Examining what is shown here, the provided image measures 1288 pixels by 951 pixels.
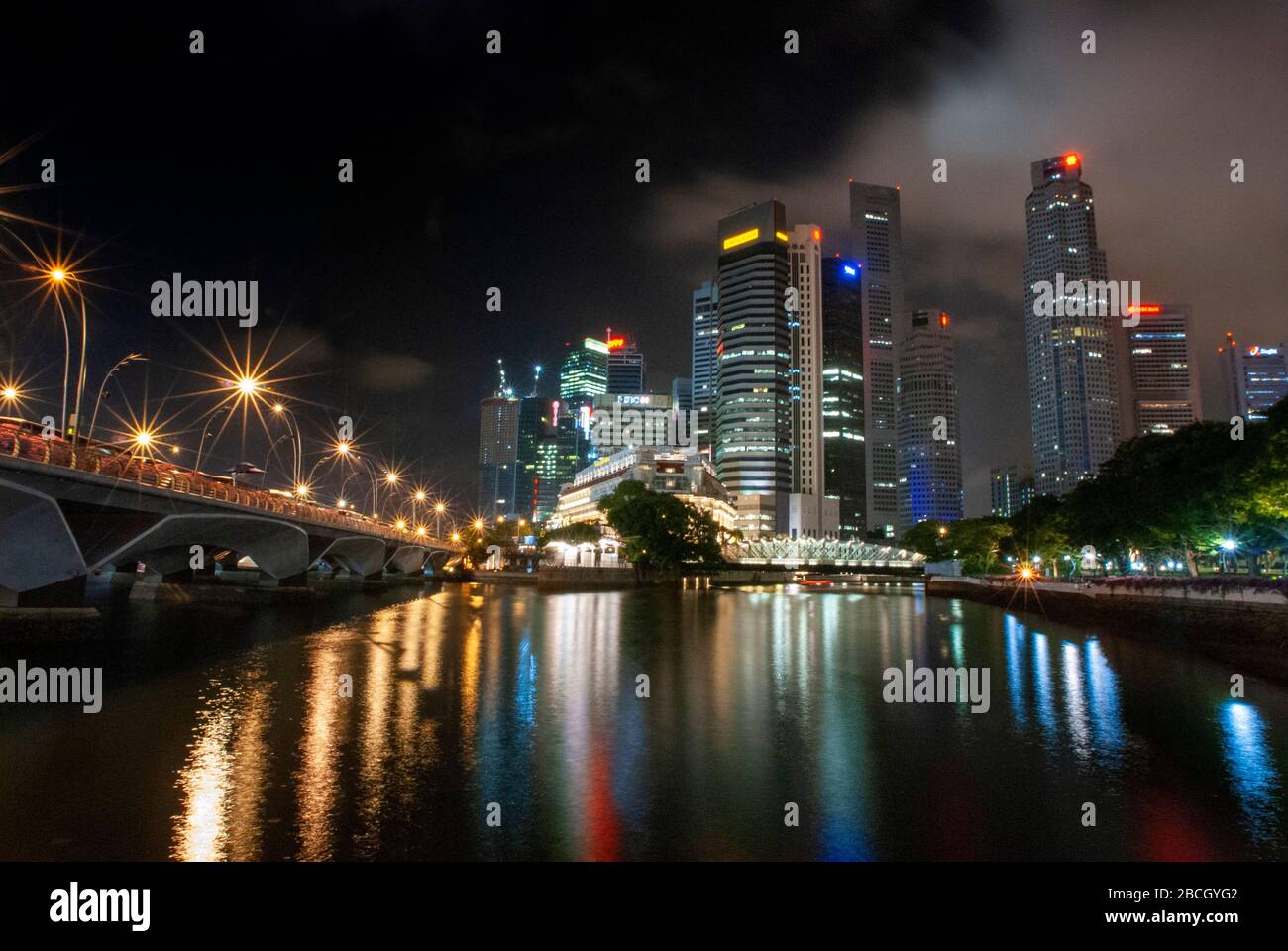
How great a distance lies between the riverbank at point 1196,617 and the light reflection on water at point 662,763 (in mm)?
6038

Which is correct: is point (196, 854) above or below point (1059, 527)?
below

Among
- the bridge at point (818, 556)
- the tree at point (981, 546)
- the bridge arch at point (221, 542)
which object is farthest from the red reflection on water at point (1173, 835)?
the bridge at point (818, 556)

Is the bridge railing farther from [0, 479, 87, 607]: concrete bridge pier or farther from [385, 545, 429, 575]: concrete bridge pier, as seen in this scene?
[385, 545, 429, 575]: concrete bridge pier

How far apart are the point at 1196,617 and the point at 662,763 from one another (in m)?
42.0

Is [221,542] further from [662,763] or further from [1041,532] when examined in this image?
[1041,532]

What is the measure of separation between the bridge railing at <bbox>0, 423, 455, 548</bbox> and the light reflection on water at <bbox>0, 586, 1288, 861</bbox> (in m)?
10.3

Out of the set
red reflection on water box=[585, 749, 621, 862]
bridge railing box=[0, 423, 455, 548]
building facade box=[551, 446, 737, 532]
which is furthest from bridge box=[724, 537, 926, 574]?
red reflection on water box=[585, 749, 621, 862]

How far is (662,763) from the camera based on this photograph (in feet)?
54.3

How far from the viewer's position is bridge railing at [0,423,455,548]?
28.1m

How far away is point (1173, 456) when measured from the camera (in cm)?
6209

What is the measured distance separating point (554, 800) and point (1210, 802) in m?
13.1

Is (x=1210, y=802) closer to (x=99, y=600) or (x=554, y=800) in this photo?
(x=554, y=800)

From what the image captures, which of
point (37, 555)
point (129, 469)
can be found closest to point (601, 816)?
point (37, 555)
